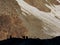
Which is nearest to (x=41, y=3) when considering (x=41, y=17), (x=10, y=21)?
(x=41, y=17)

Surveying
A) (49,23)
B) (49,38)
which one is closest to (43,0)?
(49,23)

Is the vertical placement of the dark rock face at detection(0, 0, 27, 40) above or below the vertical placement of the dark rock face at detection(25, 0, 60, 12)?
below

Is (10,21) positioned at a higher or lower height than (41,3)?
lower

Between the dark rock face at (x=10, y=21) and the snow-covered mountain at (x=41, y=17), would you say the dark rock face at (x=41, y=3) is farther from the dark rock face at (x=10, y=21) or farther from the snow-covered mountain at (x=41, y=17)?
the dark rock face at (x=10, y=21)

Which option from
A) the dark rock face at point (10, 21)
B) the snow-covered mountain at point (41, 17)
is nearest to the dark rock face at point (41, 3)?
the snow-covered mountain at point (41, 17)

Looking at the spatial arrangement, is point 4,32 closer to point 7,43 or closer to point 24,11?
point 7,43

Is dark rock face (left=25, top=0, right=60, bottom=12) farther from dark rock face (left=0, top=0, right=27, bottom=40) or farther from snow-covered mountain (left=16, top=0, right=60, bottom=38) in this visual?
dark rock face (left=0, top=0, right=27, bottom=40)

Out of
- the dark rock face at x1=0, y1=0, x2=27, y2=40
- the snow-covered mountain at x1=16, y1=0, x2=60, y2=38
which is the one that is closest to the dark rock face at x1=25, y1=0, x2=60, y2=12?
the snow-covered mountain at x1=16, y1=0, x2=60, y2=38

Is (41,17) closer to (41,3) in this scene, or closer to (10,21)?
(41,3)

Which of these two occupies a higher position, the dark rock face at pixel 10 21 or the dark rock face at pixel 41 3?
the dark rock face at pixel 41 3
